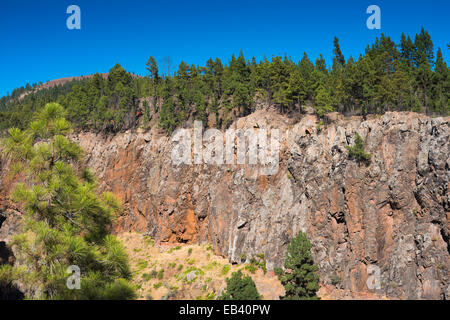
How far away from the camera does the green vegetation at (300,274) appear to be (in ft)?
94.6

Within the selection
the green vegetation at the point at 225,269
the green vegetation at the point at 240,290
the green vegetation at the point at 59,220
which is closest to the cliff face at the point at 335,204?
the green vegetation at the point at 225,269

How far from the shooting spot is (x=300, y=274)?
29.2 m

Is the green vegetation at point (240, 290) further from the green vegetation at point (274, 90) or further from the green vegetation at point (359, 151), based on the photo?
the green vegetation at point (274, 90)

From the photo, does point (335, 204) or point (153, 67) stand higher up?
point (153, 67)

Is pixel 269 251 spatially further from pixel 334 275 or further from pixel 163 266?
pixel 163 266

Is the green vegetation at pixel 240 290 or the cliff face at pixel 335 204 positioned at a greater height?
the cliff face at pixel 335 204

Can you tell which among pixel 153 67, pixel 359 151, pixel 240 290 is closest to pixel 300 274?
pixel 240 290

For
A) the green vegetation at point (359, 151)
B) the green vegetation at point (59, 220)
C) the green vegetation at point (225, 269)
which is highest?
the green vegetation at point (359, 151)

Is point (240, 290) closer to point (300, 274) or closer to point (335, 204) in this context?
point (300, 274)

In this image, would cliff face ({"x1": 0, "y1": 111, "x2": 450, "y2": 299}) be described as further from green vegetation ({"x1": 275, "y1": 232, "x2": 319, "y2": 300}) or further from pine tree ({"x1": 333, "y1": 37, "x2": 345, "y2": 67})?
pine tree ({"x1": 333, "y1": 37, "x2": 345, "y2": 67})

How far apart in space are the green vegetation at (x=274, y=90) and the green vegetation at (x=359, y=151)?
11.5 meters

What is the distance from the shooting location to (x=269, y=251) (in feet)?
126

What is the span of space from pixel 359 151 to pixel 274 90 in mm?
29477
